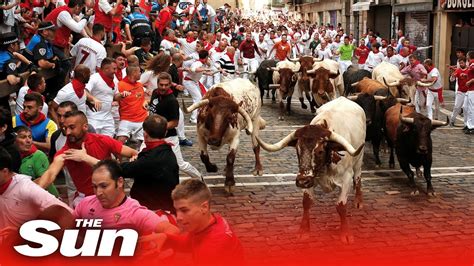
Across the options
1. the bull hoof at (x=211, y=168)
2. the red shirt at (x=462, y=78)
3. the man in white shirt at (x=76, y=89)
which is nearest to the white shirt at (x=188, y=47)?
the red shirt at (x=462, y=78)

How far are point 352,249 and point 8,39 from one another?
683 centimetres

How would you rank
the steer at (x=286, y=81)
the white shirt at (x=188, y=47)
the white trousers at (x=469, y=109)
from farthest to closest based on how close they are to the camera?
the white shirt at (x=188, y=47)
the steer at (x=286, y=81)
the white trousers at (x=469, y=109)

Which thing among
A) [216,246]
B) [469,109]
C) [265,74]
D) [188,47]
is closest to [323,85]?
[469,109]

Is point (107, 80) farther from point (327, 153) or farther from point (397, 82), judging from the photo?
point (397, 82)

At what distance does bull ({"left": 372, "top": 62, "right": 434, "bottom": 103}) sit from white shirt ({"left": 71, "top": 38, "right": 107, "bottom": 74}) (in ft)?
21.0

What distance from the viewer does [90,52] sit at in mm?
11250

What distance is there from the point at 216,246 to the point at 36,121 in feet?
15.4

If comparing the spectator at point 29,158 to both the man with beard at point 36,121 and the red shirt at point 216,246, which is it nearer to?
the man with beard at point 36,121

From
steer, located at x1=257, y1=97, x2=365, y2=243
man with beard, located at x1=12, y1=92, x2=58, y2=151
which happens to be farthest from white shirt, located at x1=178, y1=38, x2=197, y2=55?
man with beard, located at x1=12, y1=92, x2=58, y2=151

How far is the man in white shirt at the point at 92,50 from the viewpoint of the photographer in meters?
11.2

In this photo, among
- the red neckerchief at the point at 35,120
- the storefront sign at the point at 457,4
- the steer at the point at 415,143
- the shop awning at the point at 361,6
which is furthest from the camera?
the shop awning at the point at 361,6

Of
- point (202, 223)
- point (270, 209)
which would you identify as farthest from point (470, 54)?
point (202, 223)

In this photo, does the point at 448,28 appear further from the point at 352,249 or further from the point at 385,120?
the point at 352,249

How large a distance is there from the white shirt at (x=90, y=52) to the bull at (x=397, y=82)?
21.0 feet
